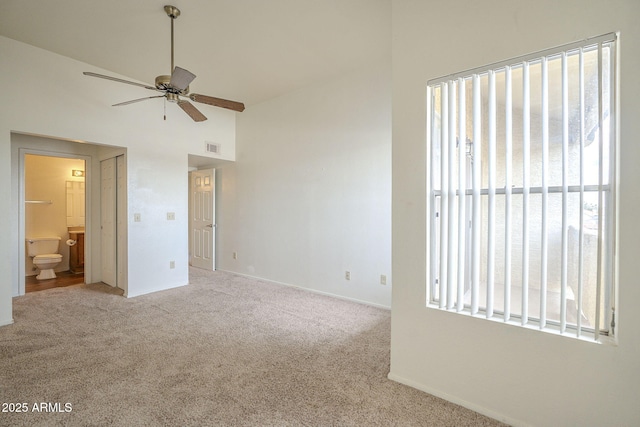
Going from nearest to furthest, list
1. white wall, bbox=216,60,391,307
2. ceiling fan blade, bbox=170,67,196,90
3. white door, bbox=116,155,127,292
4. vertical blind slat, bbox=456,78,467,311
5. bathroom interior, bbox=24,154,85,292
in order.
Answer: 1. vertical blind slat, bbox=456,78,467,311
2. ceiling fan blade, bbox=170,67,196,90
3. white wall, bbox=216,60,391,307
4. white door, bbox=116,155,127,292
5. bathroom interior, bbox=24,154,85,292

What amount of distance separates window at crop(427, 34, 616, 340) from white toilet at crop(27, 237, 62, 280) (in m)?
5.87

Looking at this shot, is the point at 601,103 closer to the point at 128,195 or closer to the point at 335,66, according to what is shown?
the point at 335,66

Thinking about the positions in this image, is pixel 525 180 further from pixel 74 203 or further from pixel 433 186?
pixel 74 203

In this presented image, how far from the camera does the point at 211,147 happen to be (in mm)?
4938

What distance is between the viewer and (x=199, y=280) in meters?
4.85

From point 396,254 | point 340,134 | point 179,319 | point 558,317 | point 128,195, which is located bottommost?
point 179,319

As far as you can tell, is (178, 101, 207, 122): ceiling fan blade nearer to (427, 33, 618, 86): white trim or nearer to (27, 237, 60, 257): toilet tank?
(427, 33, 618, 86): white trim

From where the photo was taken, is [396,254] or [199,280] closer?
[396,254]

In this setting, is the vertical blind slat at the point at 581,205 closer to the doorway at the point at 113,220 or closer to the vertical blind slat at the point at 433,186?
the vertical blind slat at the point at 433,186

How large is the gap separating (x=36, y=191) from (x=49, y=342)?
3.95 m

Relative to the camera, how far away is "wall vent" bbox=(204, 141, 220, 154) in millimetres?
4855

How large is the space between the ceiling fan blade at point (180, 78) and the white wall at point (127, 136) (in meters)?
2.05

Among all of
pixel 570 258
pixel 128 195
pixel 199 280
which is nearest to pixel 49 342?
pixel 128 195

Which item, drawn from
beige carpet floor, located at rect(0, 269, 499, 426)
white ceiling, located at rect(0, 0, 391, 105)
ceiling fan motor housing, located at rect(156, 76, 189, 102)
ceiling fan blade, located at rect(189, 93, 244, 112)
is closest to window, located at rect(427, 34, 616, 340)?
beige carpet floor, located at rect(0, 269, 499, 426)
